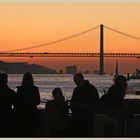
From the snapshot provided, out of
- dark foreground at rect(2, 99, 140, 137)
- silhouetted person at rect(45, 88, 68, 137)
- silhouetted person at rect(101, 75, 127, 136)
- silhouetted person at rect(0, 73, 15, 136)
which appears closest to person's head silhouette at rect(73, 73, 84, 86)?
silhouetted person at rect(45, 88, 68, 137)

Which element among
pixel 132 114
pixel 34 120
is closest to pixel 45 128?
pixel 34 120

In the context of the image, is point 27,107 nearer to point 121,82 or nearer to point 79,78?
point 79,78

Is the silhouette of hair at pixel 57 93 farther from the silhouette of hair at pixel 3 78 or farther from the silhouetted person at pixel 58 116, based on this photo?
the silhouette of hair at pixel 3 78

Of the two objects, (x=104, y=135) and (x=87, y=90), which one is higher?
(x=87, y=90)

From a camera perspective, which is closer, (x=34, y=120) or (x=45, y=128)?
(x=34, y=120)

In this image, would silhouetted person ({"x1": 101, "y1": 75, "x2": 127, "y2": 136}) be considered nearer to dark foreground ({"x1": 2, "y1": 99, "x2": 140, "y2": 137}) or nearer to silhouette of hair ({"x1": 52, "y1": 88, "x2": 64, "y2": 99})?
dark foreground ({"x1": 2, "y1": 99, "x2": 140, "y2": 137})

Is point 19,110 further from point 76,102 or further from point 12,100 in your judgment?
point 76,102

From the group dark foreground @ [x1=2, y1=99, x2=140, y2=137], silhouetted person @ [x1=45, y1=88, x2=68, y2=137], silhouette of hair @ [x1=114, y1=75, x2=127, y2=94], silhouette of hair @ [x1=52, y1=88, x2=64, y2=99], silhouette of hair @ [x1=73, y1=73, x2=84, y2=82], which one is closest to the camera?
silhouette of hair @ [x1=52, y1=88, x2=64, y2=99]
